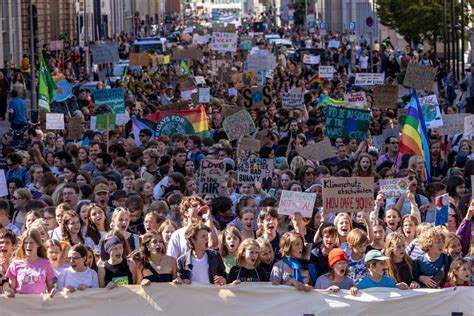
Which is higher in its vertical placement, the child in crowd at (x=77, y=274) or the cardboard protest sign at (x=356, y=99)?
the cardboard protest sign at (x=356, y=99)

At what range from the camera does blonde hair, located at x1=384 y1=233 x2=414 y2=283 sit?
1138 cm

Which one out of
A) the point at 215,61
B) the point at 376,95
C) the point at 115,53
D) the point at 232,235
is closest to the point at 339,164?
the point at 232,235

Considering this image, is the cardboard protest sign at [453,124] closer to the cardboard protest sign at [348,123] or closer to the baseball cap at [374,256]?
the cardboard protest sign at [348,123]

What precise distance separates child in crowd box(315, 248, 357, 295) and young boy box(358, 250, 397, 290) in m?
0.10

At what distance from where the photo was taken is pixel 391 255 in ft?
37.5

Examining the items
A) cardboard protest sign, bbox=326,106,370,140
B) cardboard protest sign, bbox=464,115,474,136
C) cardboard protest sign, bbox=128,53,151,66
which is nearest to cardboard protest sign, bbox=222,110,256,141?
cardboard protest sign, bbox=326,106,370,140

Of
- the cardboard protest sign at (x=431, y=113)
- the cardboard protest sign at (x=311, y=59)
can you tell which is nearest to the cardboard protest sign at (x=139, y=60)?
the cardboard protest sign at (x=311, y=59)

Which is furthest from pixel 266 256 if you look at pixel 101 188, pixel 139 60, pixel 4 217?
Result: pixel 139 60

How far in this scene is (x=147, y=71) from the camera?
4059 centimetres

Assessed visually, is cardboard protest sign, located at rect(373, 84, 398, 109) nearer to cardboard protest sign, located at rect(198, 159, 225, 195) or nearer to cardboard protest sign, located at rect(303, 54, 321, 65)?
cardboard protest sign, located at rect(198, 159, 225, 195)

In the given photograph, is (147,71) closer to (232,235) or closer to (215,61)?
(215,61)

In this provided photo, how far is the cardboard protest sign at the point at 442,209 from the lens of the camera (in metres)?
13.8

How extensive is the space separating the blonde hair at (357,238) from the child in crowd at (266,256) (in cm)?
61

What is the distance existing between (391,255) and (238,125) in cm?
974
